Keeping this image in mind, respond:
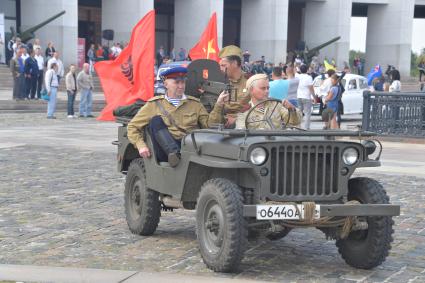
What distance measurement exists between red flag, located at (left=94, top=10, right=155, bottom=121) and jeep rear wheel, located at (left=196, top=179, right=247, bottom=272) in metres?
3.97

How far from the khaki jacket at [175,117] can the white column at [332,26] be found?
45.5 metres

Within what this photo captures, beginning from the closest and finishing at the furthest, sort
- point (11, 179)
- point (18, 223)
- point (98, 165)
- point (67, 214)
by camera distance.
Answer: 1. point (18, 223)
2. point (67, 214)
3. point (11, 179)
4. point (98, 165)

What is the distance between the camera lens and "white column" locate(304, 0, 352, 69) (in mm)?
51812

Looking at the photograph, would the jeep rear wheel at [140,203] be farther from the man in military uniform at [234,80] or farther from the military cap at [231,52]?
the military cap at [231,52]

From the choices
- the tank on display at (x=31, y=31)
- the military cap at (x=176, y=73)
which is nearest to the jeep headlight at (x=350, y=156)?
the military cap at (x=176, y=73)

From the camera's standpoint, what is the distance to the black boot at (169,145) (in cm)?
674

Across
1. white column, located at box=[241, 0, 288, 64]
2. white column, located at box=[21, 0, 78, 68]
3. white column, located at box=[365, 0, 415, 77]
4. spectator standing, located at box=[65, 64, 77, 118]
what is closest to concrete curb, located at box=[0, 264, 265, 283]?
spectator standing, located at box=[65, 64, 77, 118]

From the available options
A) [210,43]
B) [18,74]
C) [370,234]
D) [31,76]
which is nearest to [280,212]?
[370,234]

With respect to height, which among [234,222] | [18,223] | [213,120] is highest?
[213,120]

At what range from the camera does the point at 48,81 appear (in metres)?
23.3

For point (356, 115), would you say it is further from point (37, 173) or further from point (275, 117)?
point (275, 117)

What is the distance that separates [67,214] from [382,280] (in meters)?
3.92

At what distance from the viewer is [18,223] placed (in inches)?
317

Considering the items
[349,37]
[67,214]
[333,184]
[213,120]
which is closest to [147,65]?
[67,214]
